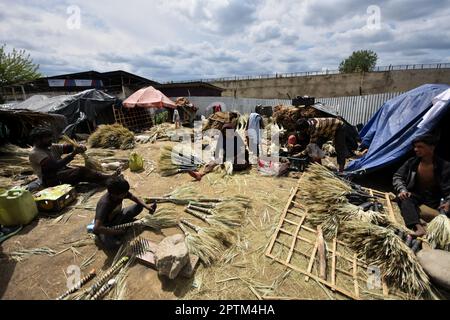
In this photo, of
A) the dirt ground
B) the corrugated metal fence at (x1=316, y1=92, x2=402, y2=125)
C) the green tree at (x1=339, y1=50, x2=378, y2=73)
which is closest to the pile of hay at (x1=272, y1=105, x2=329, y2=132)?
the corrugated metal fence at (x1=316, y1=92, x2=402, y2=125)

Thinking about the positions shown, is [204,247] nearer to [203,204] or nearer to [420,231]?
[203,204]

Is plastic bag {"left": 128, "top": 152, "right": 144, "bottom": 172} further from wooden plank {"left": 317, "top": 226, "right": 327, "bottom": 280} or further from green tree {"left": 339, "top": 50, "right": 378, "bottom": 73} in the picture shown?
green tree {"left": 339, "top": 50, "right": 378, "bottom": 73}

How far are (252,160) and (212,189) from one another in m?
1.84

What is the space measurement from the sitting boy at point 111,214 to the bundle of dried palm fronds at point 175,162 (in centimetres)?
223

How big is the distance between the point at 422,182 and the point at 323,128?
2.06 m

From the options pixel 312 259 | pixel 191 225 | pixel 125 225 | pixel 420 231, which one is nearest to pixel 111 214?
pixel 125 225

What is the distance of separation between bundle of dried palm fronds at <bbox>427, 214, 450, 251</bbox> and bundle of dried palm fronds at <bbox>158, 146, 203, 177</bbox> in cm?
407

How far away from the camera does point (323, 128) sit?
4.72 m

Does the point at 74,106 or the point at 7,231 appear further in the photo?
the point at 74,106

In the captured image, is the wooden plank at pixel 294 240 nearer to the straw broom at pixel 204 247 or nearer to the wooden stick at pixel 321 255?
the wooden stick at pixel 321 255

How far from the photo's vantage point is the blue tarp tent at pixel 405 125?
367 centimetres

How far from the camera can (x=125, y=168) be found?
5.57 meters

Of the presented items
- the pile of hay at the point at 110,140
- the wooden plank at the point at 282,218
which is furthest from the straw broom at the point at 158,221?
the pile of hay at the point at 110,140
